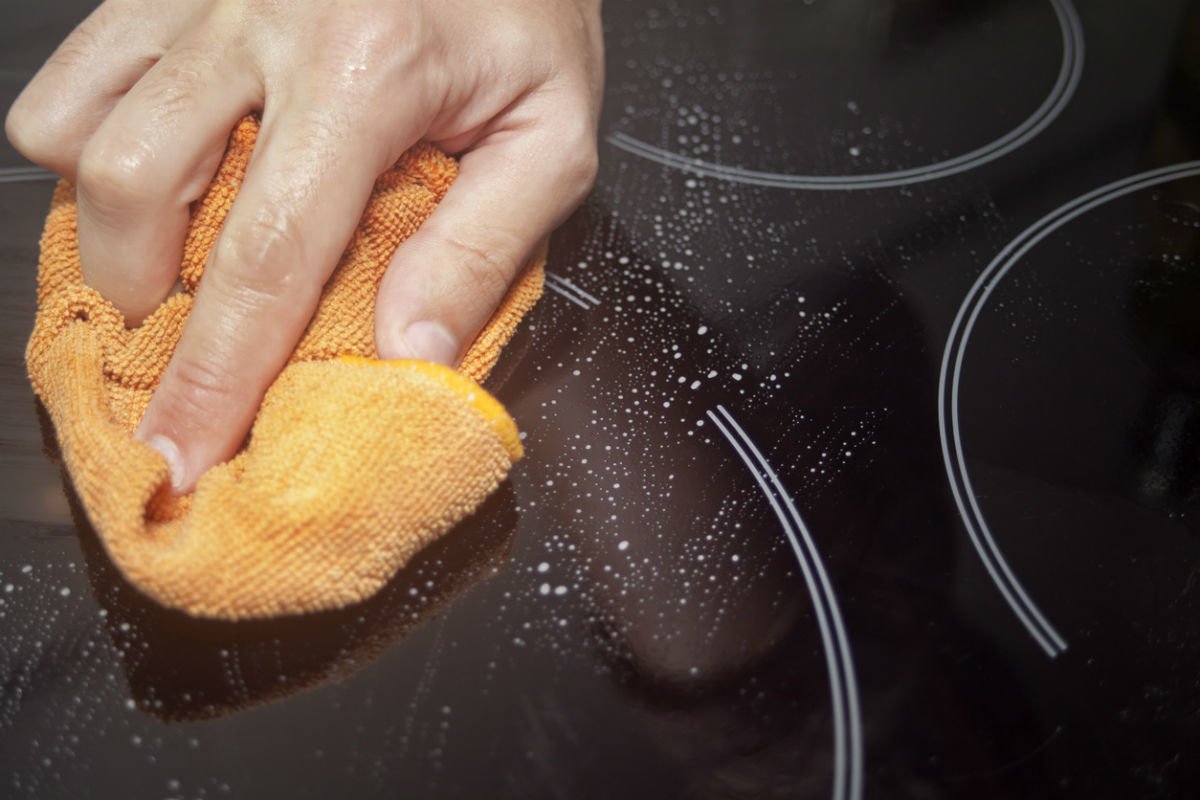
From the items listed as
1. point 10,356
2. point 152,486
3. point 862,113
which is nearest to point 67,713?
point 152,486

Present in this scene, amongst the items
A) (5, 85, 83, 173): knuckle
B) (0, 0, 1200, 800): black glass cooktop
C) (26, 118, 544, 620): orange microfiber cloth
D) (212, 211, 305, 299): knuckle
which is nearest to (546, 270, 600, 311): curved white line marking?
(0, 0, 1200, 800): black glass cooktop

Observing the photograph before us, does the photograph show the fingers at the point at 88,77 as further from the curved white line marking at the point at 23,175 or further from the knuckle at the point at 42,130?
the curved white line marking at the point at 23,175

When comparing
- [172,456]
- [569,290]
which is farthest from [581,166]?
[172,456]

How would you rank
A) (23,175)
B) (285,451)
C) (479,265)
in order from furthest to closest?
1. (23,175)
2. (479,265)
3. (285,451)

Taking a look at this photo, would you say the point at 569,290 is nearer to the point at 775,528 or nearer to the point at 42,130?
the point at 775,528

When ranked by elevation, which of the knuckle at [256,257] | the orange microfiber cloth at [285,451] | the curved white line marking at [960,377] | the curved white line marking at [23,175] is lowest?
the curved white line marking at [23,175]

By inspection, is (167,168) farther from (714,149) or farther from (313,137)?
(714,149)

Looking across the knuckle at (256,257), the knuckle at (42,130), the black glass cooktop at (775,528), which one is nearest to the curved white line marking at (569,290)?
the black glass cooktop at (775,528)

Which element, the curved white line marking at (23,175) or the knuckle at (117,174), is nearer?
the knuckle at (117,174)

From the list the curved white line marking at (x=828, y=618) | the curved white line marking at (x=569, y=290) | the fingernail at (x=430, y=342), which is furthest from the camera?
the curved white line marking at (x=569, y=290)
